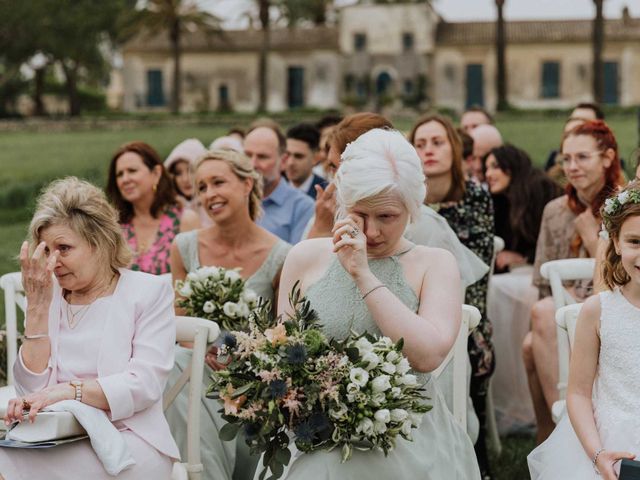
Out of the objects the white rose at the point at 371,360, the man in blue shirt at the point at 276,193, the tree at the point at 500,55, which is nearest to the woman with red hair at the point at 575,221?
the man in blue shirt at the point at 276,193

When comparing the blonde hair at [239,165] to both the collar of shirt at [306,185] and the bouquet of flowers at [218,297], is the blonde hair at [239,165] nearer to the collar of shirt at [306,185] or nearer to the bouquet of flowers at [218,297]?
the bouquet of flowers at [218,297]

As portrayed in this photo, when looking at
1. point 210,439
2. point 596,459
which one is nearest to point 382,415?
point 596,459

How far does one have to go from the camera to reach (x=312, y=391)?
331cm

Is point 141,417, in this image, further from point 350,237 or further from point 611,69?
point 611,69

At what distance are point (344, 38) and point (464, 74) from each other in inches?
294

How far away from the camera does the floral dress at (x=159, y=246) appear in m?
6.41

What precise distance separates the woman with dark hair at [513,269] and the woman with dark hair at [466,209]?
3.64 feet

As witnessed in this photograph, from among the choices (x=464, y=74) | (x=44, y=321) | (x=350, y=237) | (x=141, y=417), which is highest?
(x=464, y=74)

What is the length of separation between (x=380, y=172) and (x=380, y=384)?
776 millimetres

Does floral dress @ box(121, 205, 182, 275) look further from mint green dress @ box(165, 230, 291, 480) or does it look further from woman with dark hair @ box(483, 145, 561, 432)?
woman with dark hair @ box(483, 145, 561, 432)

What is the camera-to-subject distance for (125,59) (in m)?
65.6

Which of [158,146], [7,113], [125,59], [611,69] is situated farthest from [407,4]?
[158,146]

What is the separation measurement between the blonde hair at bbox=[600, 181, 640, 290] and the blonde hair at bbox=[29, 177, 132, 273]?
1873 mm

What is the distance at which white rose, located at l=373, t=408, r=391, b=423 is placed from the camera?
329 centimetres
